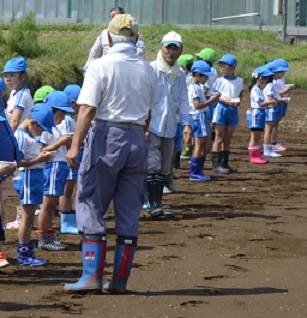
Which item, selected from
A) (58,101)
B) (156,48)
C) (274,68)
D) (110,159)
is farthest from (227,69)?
(156,48)

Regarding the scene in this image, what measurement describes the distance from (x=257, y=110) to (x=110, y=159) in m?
9.82

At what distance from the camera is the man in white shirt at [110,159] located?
886 cm

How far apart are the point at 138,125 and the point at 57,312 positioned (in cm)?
167

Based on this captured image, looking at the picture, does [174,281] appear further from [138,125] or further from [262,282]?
[138,125]

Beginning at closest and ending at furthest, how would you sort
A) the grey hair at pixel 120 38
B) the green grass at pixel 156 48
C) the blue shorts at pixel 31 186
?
the grey hair at pixel 120 38 < the blue shorts at pixel 31 186 < the green grass at pixel 156 48

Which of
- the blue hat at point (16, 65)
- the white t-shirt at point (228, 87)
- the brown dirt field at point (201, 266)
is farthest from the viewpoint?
the white t-shirt at point (228, 87)

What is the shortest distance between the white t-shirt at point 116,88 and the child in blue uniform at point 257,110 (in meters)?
9.54

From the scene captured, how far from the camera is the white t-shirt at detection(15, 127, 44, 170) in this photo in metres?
10.0

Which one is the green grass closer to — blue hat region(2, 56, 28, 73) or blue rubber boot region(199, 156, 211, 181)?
blue rubber boot region(199, 156, 211, 181)

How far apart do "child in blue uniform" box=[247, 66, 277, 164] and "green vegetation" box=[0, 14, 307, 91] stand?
5.27 meters

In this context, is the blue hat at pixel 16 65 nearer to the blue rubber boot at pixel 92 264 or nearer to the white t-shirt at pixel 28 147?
the white t-shirt at pixel 28 147

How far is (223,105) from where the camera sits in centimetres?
1705

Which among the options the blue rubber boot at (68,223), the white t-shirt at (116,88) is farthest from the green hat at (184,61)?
the white t-shirt at (116,88)

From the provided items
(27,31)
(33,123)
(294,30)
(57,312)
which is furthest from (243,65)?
(57,312)
